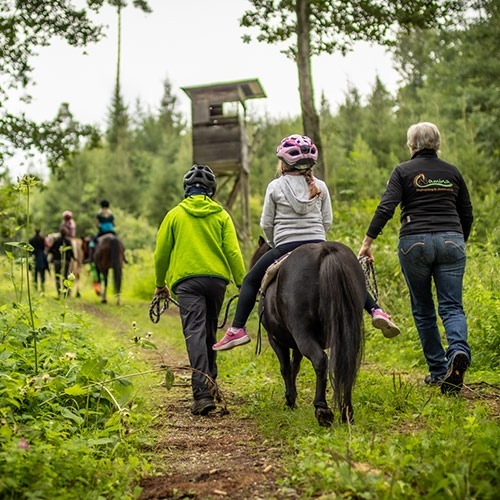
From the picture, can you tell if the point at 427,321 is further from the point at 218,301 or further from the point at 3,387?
the point at 3,387

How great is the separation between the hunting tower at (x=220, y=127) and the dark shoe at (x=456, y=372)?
47.3ft

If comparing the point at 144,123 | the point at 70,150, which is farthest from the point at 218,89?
the point at 144,123

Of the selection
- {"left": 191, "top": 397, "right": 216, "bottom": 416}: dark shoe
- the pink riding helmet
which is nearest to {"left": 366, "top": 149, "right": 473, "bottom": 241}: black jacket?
the pink riding helmet

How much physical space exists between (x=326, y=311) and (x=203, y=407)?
176cm

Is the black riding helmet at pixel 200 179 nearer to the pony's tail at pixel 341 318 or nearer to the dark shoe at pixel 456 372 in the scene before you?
the pony's tail at pixel 341 318

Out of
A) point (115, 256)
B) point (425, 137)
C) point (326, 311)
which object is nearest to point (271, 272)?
point (326, 311)

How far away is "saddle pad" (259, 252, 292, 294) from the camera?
5.45 metres

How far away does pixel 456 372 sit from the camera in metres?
5.52

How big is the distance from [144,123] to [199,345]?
62.2m

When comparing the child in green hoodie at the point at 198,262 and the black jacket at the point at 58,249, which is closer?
the child in green hoodie at the point at 198,262

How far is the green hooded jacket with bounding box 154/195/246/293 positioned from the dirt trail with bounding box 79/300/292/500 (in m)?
1.25

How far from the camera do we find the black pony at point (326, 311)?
4.62 m

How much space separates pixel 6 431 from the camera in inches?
139

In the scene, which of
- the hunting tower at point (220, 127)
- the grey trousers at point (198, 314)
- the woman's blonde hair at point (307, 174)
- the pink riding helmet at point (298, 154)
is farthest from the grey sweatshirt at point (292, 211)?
the hunting tower at point (220, 127)
